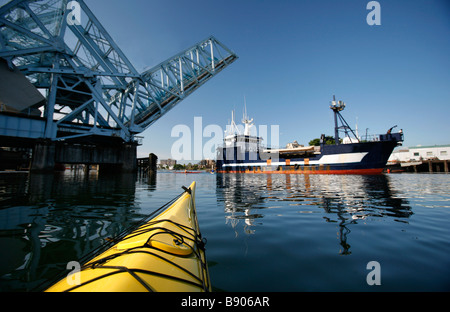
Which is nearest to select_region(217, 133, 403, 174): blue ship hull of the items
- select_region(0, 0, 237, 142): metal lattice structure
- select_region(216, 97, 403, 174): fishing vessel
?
select_region(216, 97, 403, 174): fishing vessel

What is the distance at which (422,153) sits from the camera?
1935 inches

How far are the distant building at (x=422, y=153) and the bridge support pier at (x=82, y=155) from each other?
62.4 m

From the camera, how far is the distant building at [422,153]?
46094 mm

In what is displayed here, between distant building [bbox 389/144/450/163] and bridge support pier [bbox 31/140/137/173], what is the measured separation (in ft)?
205

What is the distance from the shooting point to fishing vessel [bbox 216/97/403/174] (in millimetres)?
22797

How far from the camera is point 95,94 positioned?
19969 millimetres

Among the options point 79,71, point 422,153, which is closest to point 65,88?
point 79,71

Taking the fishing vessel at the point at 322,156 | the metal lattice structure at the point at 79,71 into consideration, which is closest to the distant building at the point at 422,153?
the fishing vessel at the point at 322,156

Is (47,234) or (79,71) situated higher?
(79,71)

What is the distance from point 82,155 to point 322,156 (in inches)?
1278

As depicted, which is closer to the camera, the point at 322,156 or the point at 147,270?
the point at 147,270

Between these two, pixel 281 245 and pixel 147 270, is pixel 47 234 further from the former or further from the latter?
pixel 281 245
